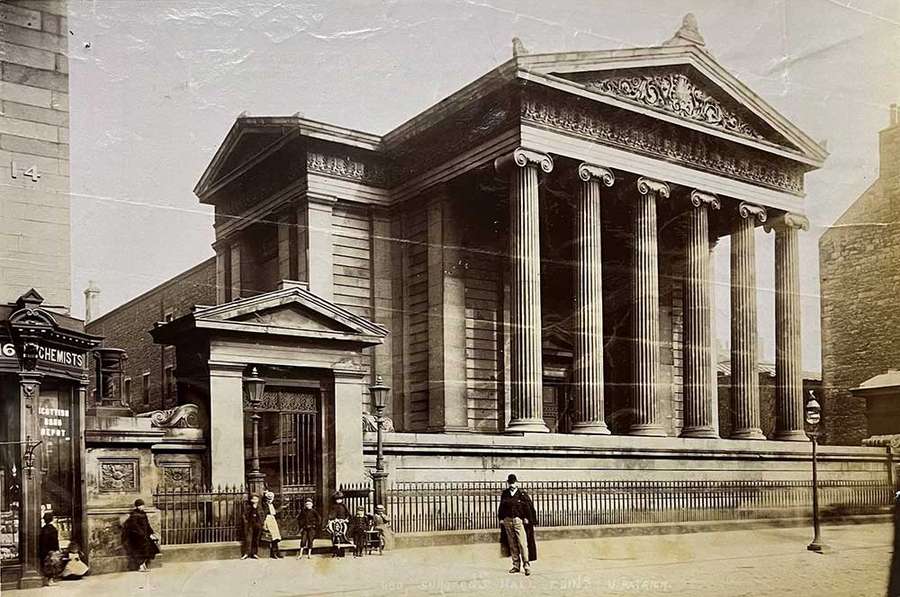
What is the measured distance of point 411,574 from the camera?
756cm

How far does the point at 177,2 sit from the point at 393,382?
373 cm

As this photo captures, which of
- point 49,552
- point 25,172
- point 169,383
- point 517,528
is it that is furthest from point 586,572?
point 25,172

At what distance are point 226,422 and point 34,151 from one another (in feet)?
8.93

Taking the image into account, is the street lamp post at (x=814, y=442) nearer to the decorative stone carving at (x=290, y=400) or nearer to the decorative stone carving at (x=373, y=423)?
the decorative stone carving at (x=373, y=423)

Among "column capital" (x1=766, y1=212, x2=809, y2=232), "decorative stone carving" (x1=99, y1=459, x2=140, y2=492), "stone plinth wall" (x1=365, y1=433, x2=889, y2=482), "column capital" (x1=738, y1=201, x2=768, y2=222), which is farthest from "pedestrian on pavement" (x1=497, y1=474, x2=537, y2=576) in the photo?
"column capital" (x1=738, y1=201, x2=768, y2=222)

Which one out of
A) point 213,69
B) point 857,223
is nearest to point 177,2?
point 213,69

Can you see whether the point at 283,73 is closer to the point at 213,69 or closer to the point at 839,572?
the point at 213,69

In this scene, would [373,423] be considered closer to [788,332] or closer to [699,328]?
[788,332]

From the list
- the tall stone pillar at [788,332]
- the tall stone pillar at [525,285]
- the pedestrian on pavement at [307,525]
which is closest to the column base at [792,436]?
the tall stone pillar at [788,332]

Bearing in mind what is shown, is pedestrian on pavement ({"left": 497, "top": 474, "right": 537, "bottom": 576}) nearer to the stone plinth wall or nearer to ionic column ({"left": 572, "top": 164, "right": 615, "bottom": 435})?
the stone plinth wall

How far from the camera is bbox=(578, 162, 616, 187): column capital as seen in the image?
11188mm

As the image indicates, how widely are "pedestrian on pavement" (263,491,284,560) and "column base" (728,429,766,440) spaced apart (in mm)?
5885

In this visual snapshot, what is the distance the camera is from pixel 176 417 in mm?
7578

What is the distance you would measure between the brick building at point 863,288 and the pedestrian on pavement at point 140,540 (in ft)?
23.2
